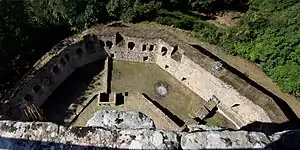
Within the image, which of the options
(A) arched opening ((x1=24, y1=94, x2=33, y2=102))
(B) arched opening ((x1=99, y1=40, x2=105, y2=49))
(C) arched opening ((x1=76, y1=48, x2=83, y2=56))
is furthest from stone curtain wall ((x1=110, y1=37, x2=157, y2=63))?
(A) arched opening ((x1=24, y1=94, x2=33, y2=102))

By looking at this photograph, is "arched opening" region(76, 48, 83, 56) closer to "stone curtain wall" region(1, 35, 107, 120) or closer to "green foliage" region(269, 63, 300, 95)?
"stone curtain wall" region(1, 35, 107, 120)

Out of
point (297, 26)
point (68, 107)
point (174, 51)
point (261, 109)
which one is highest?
point (297, 26)

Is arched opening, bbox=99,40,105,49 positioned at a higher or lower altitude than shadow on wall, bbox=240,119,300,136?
higher

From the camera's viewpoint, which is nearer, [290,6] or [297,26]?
[297,26]

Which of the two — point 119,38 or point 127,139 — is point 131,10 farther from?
point 127,139

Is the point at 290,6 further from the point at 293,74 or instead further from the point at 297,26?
the point at 293,74

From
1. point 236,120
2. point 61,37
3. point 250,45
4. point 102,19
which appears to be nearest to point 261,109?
point 236,120
